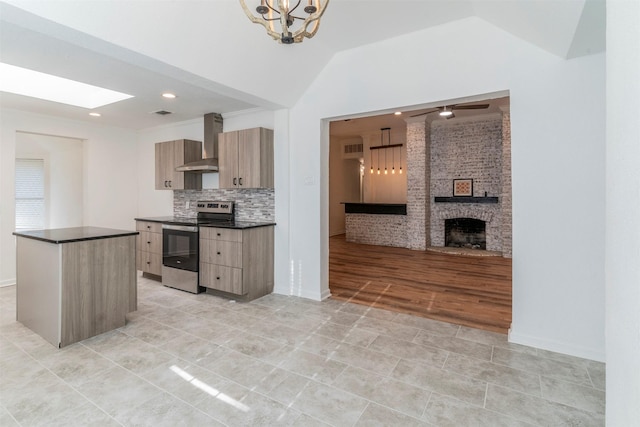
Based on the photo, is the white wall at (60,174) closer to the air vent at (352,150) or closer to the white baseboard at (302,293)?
the white baseboard at (302,293)

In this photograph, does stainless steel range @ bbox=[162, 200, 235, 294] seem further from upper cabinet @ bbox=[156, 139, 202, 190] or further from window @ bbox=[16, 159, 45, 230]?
window @ bbox=[16, 159, 45, 230]

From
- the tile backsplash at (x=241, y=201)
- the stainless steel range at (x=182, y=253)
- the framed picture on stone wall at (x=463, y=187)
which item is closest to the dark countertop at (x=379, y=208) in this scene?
the framed picture on stone wall at (x=463, y=187)

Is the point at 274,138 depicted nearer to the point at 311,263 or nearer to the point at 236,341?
the point at 311,263

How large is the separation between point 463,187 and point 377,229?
90.8 inches

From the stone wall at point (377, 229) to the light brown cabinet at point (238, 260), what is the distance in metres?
4.58

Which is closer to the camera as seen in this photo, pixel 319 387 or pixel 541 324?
pixel 319 387

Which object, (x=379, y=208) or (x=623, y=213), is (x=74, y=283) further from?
(x=379, y=208)

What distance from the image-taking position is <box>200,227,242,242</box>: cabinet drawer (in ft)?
12.6

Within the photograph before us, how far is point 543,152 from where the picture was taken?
265 cm

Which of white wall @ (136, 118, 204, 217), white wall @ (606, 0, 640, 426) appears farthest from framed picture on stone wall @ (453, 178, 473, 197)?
white wall @ (606, 0, 640, 426)

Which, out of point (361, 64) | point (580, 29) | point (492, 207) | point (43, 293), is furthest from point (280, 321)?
point (492, 207)

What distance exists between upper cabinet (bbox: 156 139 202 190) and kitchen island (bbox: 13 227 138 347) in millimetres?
1849

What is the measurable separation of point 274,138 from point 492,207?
540cm

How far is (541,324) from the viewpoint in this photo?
270 centimetres
